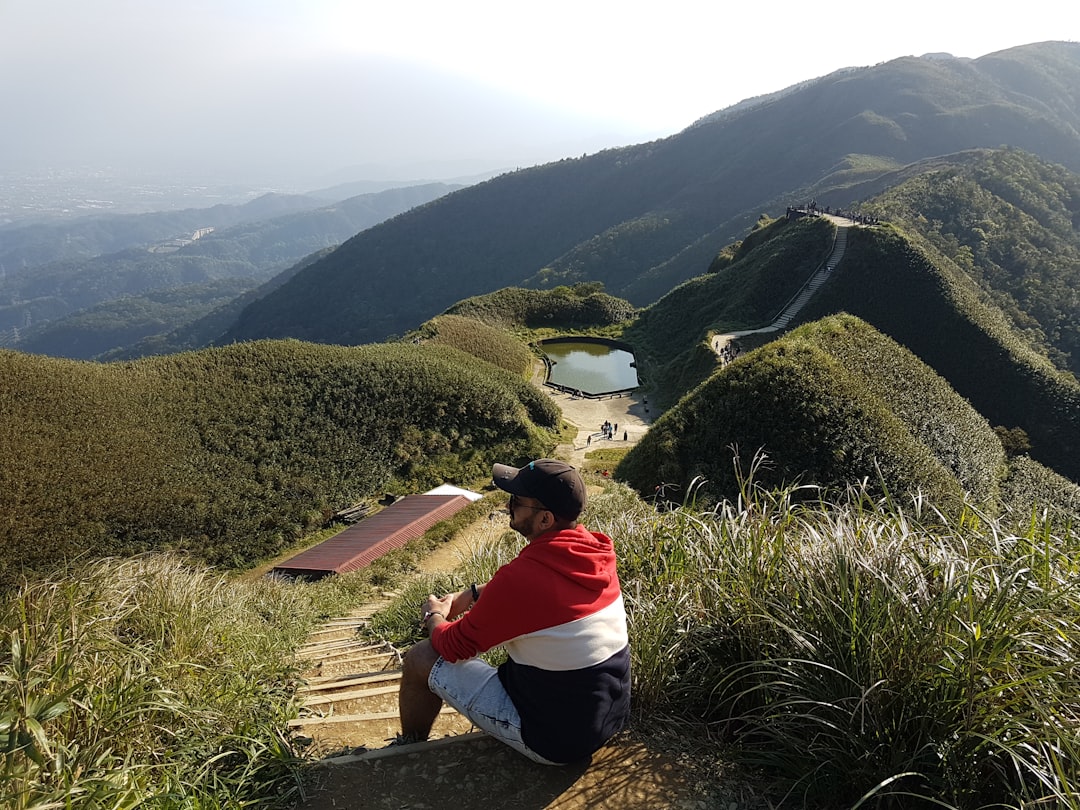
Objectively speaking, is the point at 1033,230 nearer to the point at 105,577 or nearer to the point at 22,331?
the point at 105,577

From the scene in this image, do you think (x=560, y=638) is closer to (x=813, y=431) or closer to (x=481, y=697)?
(x=481, y=697)

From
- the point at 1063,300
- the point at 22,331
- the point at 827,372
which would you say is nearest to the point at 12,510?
the point at 827,372

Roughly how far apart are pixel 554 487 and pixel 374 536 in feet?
34.1

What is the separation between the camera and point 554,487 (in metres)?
2.60

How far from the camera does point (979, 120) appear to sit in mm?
109000

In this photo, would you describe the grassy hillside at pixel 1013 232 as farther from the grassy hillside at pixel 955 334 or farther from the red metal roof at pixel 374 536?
the red metal roof at pixel 374 536

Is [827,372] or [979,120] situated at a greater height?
[979,120]

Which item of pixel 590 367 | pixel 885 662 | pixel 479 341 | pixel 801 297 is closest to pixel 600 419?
pixel 590 367

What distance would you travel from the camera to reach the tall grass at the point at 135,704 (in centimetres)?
181

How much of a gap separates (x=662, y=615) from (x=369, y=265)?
443 feet

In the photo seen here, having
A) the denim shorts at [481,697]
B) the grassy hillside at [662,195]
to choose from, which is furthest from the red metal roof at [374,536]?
the grassy hillside at [662,195]

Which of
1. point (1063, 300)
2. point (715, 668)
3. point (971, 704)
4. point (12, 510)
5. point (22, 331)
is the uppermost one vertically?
point (971, 704)

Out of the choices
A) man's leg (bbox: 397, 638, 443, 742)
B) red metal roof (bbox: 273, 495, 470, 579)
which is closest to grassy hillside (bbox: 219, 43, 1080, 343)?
red metal roof (bbox: 273, 495, 470, 579)

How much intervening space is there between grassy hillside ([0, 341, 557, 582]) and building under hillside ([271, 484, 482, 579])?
66.2 inches
